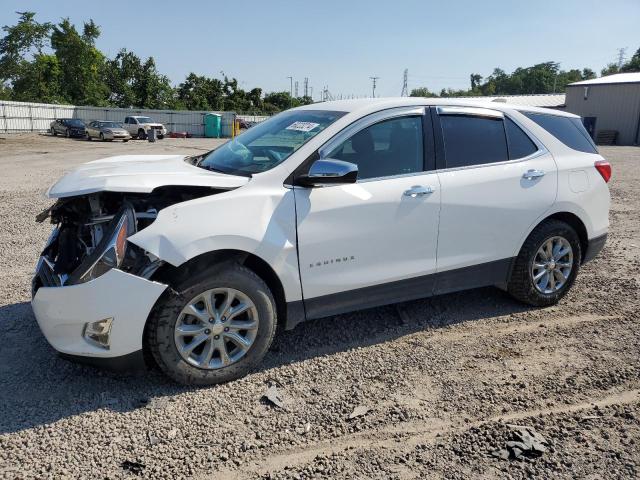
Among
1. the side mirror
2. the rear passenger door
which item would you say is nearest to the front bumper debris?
the side mirror

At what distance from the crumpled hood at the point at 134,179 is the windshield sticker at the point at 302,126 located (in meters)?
0.69

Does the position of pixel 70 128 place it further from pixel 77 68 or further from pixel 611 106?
pixel 611 106

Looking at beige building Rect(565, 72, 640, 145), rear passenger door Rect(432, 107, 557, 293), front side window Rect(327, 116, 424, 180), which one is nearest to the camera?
front side window Rect(327, 116, 424, 180)

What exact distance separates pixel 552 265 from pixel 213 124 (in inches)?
1868

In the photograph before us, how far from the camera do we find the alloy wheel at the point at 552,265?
15.6ft

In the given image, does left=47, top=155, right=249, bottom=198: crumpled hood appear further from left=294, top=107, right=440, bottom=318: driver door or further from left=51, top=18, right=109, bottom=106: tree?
left=51, top=18, right=109, bottom=106: tree

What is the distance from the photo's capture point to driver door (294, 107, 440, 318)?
3668 mm

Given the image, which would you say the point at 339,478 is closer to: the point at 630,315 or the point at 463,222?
the point at 463,222


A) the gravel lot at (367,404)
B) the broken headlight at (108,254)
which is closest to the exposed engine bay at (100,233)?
the broken headlight at (108,254)

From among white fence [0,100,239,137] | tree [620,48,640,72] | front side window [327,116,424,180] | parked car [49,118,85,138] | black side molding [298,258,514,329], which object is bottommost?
black side molding [298,258,514,329]

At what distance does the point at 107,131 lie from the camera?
1452 inches

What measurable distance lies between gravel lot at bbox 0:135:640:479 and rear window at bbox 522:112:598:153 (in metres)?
1.51

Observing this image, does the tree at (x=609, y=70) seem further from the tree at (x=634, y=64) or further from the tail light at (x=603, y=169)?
the tail light at (x=603, y=169)

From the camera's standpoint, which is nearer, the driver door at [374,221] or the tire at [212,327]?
the tire at [212,327]
